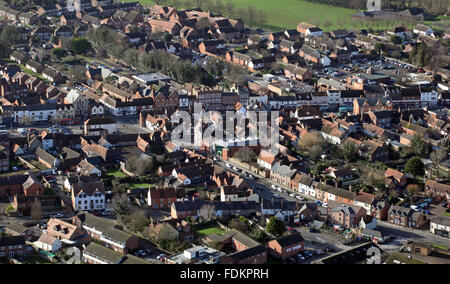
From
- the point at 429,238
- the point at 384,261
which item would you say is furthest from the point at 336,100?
the point at 384,261

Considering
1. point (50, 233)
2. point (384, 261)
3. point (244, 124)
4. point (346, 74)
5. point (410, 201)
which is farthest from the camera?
point (346, 74)

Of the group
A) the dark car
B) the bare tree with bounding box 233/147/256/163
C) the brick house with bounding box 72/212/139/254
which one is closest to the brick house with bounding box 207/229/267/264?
the brick house with bounding box 72/212/139/254

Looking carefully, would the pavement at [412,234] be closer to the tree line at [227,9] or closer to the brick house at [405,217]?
the brick house at [405,217]

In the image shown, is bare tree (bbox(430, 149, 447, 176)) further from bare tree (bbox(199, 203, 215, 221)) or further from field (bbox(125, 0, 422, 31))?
field (bbox(125, 0, 422, 31))

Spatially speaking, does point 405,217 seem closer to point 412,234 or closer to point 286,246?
point 412,234

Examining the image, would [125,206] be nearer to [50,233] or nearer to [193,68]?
[50,233]
